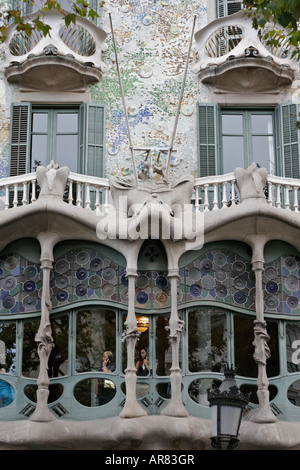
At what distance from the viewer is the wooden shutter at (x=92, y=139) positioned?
20.3m

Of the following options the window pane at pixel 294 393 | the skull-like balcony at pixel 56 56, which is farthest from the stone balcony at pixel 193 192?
the window pane at pixel 294 393

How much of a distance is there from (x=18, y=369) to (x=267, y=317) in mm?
4314

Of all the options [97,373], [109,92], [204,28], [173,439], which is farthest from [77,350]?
[204,28]

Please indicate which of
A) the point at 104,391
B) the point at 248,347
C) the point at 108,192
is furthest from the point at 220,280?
the point at 104,391

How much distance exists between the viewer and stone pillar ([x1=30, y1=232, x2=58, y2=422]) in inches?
696

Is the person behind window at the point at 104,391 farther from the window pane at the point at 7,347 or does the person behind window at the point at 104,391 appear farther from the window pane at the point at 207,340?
the window pane at the point at 7,347

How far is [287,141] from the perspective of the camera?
816 inches

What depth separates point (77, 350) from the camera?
60.3 feet

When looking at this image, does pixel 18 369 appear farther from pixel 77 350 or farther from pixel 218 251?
pixel 218 251

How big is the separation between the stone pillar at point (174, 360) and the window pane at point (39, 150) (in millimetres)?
3890

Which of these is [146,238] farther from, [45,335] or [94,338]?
[45,335]

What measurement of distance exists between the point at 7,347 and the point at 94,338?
149cm

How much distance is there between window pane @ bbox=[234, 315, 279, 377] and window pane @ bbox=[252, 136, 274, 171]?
3.52 metres
